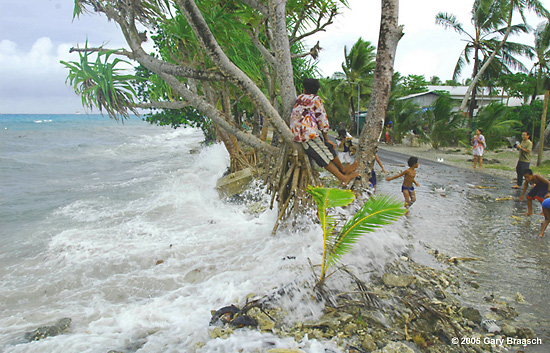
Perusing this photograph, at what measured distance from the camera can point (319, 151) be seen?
5281 mm

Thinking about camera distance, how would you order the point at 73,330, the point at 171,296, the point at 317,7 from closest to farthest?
the point at 73,330 → the point at 171,296 → the point at 317,7

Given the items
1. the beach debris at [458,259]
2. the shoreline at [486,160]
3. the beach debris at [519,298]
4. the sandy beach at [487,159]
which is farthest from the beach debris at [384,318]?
the sandy beach at [487,159]

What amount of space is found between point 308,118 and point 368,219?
195 centimetres

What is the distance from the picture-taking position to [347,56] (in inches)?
1251

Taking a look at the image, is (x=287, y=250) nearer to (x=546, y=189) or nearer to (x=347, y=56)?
(x=546, y=189)

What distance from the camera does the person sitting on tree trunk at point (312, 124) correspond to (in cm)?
511

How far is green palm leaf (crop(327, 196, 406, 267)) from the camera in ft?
12.2

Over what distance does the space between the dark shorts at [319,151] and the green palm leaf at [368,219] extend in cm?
154

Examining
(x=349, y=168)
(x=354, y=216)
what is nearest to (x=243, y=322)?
(x=354, y=216)

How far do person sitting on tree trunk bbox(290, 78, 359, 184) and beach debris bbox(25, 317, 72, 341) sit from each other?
12.6 feet

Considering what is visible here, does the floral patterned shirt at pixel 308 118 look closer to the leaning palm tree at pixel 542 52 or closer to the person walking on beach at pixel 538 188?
the person walking on beach at pixel 538 188

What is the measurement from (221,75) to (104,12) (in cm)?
256

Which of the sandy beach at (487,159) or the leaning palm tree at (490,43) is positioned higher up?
the leaning palm tree at (490,43)

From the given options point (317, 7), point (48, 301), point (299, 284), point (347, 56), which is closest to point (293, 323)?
point (299, 284)
